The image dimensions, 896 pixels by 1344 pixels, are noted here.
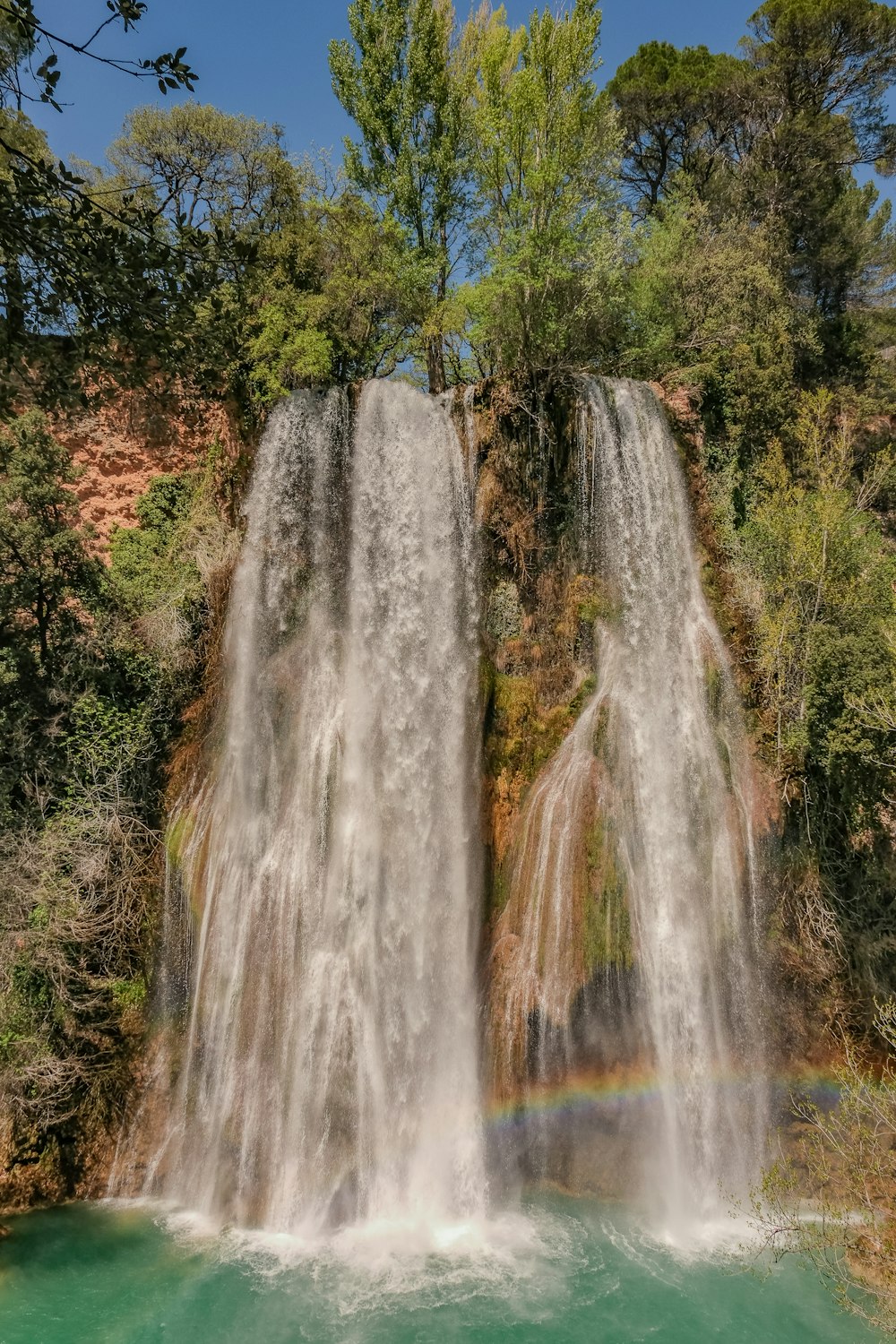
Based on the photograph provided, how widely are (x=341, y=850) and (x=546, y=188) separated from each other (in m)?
15.2

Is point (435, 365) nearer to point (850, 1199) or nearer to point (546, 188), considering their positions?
point (546, 188)

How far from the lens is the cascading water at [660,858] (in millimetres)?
12039

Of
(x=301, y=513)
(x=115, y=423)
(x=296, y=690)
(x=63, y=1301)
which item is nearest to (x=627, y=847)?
(x=296, y=690)

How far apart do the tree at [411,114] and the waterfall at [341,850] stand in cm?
716

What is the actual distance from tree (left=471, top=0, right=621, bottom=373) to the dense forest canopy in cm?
8

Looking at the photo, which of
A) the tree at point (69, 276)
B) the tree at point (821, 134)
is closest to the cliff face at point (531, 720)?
the tree at point (69, 276)

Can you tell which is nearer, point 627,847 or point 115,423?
point 627,847

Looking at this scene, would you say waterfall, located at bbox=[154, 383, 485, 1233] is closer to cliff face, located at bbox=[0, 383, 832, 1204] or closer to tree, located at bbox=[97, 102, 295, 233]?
cliff face, located at bbox=[0, 383, 832, 1204]

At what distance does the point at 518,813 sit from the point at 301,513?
23.7ft

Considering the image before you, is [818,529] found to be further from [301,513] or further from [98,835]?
[98,835]

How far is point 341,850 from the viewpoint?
1285 cm

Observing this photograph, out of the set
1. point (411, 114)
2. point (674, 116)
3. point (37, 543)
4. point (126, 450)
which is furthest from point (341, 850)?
point (674, 116)

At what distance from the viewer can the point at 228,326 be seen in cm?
541

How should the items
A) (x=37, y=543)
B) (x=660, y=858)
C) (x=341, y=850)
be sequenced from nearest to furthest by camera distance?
(x=341, y=850)
(x=660, y=858)
(x=37, y=543)
